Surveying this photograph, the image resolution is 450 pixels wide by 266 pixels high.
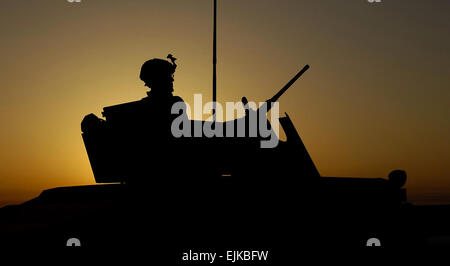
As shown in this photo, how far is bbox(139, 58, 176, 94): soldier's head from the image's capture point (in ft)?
22.9

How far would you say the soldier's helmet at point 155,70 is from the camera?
699cm

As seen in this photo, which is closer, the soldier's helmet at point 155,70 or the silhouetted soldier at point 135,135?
the silhouetted soldier at point 135,135

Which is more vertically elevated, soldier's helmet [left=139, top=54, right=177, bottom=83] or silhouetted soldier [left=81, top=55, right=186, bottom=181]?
soldier's helmet [left=139, top=54, right=177, bottom=83]

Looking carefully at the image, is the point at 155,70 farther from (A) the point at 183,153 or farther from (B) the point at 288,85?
(B) the point at 288,85

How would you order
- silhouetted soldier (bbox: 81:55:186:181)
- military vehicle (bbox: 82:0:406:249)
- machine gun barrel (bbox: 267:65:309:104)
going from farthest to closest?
1. machine gun barrel (bbox: 267:65:309:104)
2. silhouetted soldier (bbox: 81:55:186:181)
3. military vehicle (bbox: 82:0:406:249)

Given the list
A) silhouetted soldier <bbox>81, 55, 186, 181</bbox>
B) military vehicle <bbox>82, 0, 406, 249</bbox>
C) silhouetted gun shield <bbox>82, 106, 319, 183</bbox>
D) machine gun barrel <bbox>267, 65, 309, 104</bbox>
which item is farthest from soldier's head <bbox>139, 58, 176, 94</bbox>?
machine gun barrel <bbox>267, 65, 309, 104</bbox>

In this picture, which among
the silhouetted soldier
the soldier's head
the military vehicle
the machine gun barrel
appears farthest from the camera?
the machine gun barrel

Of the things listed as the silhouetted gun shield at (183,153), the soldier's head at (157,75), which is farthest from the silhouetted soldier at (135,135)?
the soldier's head at (157,75)

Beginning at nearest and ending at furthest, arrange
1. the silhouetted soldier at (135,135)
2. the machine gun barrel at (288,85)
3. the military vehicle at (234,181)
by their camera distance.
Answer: the military vehicle at (234,181) → the silhouetted soldier at (135,135) → the machine gun barrel at (288,85)

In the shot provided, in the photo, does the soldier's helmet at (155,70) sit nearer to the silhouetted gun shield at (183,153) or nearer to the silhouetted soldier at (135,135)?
the silhouetted soldier at (135,135)

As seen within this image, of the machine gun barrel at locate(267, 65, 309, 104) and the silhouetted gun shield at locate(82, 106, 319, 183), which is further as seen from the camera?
the machine gun barrel at locate(267, 65, 309, 104)

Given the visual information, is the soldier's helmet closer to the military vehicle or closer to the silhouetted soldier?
the silhouetted soldier
